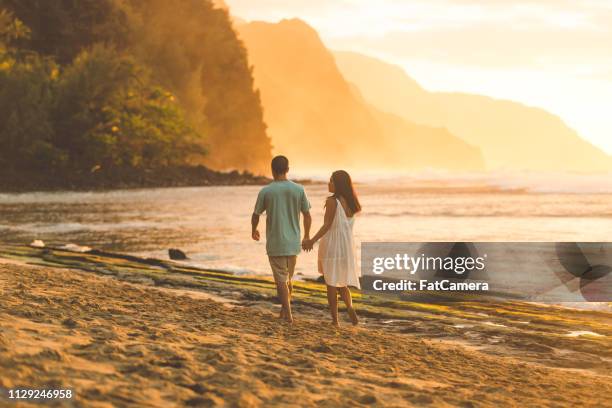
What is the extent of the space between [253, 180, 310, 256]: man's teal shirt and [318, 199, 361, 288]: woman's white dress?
364 mm

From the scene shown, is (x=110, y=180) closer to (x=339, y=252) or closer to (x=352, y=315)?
(x=352, y=315)

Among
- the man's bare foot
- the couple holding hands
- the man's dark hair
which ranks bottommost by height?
the man's bare foot

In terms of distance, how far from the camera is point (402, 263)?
54.0 feet

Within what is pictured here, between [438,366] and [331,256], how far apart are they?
182 centimetres

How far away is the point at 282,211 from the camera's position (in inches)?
316

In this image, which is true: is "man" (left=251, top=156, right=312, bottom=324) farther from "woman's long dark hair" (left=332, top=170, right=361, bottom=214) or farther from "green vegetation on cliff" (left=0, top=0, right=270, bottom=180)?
"green vegetation on cliff" (left=0, top=0, right=270, bottom=180)

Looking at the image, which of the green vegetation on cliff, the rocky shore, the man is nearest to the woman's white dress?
the man

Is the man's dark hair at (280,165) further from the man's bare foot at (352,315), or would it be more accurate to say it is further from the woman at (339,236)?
the man's bare foot at (352,315)

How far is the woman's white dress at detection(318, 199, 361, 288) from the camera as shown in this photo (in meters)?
8.25

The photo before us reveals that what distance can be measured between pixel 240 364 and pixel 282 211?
2.29 m

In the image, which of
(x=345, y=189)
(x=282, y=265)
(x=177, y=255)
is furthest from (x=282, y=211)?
(x=177, y=255)

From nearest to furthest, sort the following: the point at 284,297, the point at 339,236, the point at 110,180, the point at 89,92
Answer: the point at 339,236, the point at 284,297, the point at 89,92, the point at 110,180

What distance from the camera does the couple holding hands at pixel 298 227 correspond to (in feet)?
26.3

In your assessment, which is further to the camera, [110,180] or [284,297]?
[110,180]
